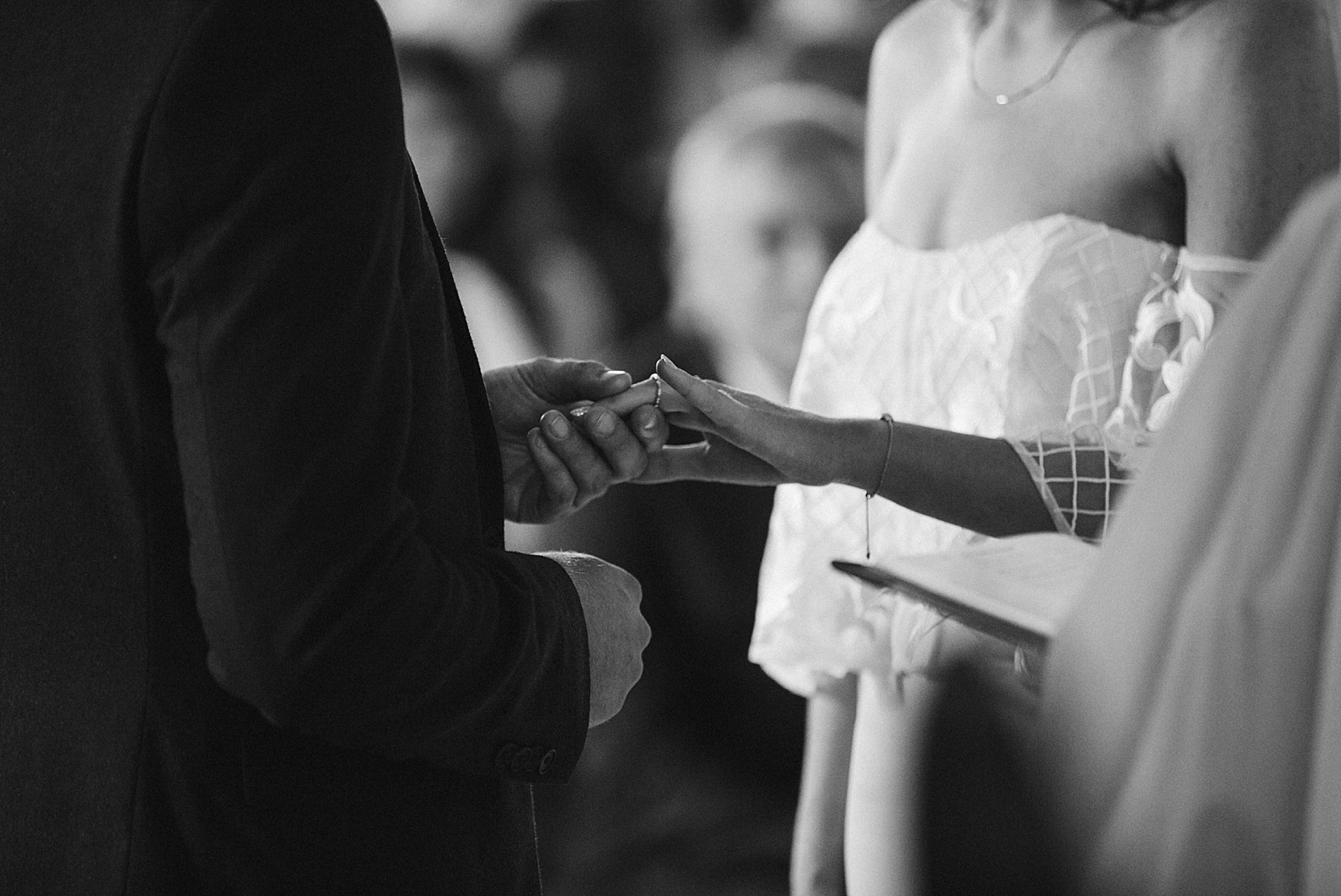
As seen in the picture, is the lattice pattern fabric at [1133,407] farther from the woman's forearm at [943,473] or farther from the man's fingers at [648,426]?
the man's fingers at [648,426]

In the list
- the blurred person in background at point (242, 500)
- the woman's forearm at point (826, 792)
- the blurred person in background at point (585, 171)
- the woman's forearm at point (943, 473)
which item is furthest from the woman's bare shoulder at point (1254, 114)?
the blurred person in background at point (585, 171)

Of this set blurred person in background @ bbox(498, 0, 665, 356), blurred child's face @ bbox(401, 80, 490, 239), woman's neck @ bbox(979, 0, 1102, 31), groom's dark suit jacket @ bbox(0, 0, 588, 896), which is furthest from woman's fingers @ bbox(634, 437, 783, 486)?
blurred child's face @ bbox(401, 80, 490, 239)

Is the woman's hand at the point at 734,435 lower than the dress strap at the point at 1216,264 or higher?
lower

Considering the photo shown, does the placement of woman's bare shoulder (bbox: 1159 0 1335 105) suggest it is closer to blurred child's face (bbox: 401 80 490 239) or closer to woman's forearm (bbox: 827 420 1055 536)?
woman's forearm (bbox: 827 420 1055 536)

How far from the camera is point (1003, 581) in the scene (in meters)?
0.85

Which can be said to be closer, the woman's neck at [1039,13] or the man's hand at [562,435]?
the man's hand at [562,435]

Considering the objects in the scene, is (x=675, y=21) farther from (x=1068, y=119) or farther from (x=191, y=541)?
(x=191, y=541)

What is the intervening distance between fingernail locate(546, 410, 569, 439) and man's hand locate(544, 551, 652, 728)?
247 millimetres

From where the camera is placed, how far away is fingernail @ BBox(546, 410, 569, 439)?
4.57ft

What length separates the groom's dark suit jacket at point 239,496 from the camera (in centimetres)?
85

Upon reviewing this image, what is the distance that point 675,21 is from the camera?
116 inches

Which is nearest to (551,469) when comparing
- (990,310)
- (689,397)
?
(689,397)

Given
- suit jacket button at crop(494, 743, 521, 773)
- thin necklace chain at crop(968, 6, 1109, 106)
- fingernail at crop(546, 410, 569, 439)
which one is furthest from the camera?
thin necklace chain at crop(968, 6, 1109, 106)

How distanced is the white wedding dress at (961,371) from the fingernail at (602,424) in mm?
512
